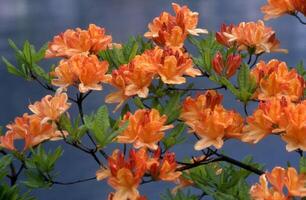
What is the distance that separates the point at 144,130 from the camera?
90cm

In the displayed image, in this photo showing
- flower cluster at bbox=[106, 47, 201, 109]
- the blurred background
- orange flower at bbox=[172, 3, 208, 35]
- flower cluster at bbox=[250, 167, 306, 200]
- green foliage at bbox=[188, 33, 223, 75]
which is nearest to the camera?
flower cluster at bbox=[250, 167, 306, 200]

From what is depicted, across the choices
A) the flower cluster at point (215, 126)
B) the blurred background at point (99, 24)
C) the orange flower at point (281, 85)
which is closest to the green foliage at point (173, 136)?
the flower cluster at point (215, 126)


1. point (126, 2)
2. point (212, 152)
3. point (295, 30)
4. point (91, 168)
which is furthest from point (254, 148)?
point (126, 2)

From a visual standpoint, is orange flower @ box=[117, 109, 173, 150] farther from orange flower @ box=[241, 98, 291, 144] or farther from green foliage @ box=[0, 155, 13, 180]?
green foliage @ box=[0, 155, 13, 180]

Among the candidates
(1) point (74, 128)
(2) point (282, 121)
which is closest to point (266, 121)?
(2) point (282, 121)

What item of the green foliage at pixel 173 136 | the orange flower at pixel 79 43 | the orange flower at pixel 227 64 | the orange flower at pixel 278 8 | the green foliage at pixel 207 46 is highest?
the orange flower at pixel 278 8

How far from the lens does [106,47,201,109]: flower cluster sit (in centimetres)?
97

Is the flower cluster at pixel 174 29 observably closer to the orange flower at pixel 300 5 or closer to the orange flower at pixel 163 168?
the orange flower at pixel 300 5

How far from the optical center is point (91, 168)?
2893 millimetres

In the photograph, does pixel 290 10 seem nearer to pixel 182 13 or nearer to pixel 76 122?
pixel 182 13

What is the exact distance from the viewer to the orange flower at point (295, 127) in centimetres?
86

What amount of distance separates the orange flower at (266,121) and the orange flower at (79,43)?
317mm

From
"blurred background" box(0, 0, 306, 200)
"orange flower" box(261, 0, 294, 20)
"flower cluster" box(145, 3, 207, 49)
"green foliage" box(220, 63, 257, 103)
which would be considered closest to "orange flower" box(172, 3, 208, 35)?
"flower cluster" box(145, 3, 207, 49)

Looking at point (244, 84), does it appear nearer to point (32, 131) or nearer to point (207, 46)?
point (207, 46)
